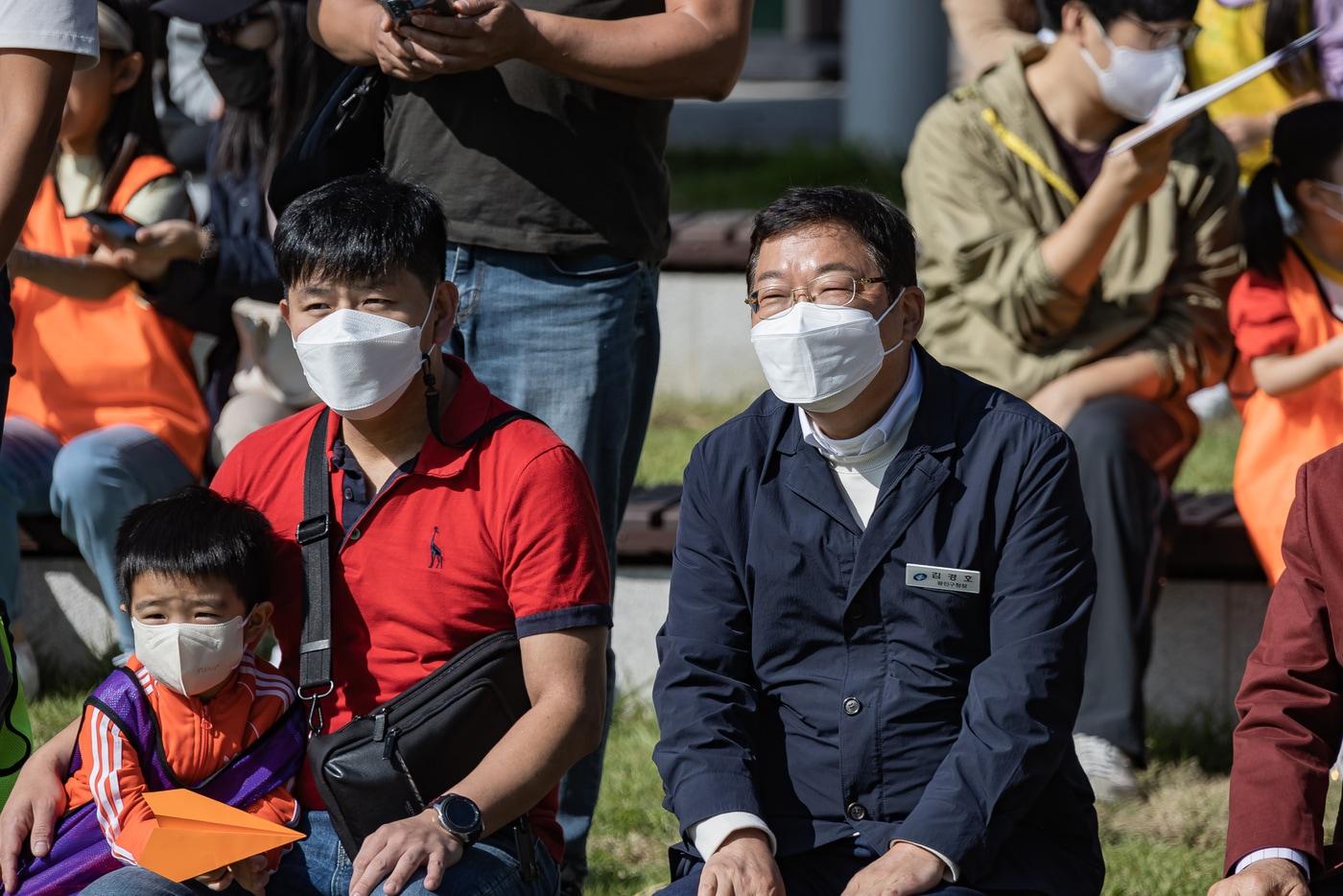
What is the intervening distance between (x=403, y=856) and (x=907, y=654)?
0.81 m

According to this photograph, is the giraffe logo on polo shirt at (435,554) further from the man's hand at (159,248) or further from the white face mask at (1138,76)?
the white face mask at (1138,76)

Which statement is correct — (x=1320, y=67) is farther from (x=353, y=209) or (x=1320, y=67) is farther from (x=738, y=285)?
(x=353, y=209)

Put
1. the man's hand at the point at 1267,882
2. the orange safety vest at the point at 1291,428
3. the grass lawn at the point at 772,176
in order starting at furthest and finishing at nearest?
the grass lawn at the point at 772,176, the orange safety vest at the point at 1291,428, the man's hand at the point at 1267,882

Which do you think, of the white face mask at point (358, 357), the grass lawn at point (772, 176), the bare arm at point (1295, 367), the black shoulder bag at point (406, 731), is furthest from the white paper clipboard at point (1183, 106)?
the grass lawn at point (772, 176)

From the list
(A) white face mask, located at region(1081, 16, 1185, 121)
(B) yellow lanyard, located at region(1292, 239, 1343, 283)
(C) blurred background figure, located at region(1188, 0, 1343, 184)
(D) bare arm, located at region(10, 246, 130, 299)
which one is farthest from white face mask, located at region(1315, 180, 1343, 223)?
(D) bare arm, located at region(10, 246, 130, 299)

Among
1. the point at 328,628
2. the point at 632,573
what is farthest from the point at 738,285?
the point at 328,628

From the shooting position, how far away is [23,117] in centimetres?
321

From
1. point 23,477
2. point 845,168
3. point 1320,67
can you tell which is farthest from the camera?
point 845,168

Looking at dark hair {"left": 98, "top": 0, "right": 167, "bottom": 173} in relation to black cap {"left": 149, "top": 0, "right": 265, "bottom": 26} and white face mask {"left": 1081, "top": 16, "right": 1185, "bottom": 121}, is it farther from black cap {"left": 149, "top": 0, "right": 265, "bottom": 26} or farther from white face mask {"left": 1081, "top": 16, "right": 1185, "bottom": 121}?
white face mask {"left": 1081, "top": 16, "right": 1185, "bottom": 121}

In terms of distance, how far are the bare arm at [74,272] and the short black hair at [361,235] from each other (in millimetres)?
1860

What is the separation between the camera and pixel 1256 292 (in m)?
4.46

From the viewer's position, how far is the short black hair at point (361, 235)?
309 centimetres

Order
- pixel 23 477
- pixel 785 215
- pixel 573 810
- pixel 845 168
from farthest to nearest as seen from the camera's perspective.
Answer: pixel 845 168, pixel 23 477, pixel 573 810, pixel 785 215

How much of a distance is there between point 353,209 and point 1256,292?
229 centimetres
